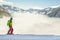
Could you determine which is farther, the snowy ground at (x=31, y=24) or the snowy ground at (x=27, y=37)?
the snowy ground at (x=31, y=24)

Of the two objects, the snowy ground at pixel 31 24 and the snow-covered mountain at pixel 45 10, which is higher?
the snow-covered mountain at pixel 45 10

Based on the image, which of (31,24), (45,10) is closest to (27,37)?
(31,24)

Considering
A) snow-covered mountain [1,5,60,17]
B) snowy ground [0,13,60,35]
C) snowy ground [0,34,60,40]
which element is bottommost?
snowy ground [0,34,60,40]

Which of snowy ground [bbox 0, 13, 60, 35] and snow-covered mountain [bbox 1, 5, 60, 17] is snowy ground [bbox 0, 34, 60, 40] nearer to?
snowy ground [bbox 0, 13, 60, 35]

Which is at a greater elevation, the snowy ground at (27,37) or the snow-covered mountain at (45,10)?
the snow-covered mountain at (45,10)

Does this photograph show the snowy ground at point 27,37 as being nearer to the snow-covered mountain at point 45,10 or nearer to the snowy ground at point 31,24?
the snowy ground at point 31,24

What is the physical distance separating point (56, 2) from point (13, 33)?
2.05 feet

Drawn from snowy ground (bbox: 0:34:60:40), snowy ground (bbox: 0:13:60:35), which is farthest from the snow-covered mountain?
snowy ground (bbox: 0:34:60:40)

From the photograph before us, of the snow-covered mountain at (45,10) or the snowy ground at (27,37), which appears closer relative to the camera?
the snowy ground at (27,37)

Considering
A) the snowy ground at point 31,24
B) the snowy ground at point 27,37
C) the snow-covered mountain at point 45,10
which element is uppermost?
the snow-covered mountain at point 45,10

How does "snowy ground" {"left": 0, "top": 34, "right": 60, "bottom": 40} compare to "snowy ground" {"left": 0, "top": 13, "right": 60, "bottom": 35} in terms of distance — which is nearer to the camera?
"snowy ground" {"left": 0, "top": 34, "right": 60, "bottom": 40}

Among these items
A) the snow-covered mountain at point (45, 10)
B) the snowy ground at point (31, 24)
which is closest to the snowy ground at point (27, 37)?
the snowy ground at point (31, 24)

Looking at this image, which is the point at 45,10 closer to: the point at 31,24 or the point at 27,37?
the point at 31,24

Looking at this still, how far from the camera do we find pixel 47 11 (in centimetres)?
167
